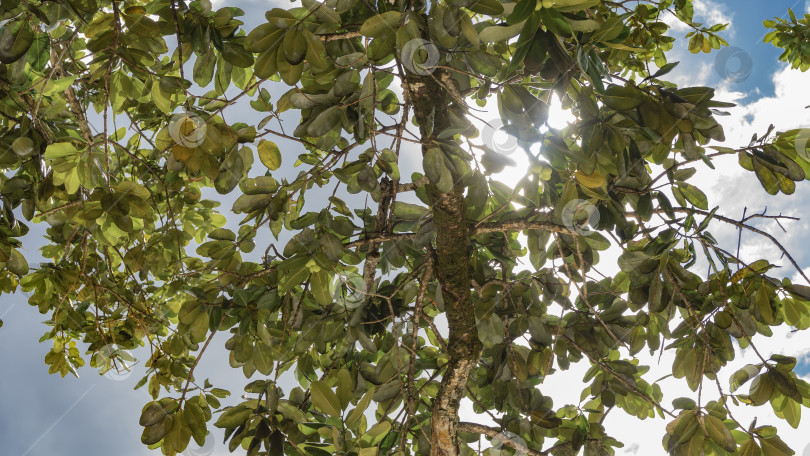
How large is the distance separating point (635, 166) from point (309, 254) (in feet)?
2.18

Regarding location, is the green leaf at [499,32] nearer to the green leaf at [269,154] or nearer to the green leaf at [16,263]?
the green leaf at [269,154]

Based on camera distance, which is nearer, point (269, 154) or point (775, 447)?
point (775, 447)

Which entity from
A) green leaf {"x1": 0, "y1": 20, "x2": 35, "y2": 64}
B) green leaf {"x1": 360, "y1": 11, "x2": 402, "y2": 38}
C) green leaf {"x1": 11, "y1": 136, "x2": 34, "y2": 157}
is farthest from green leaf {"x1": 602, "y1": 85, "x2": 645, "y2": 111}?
green leaf {"x1": 11, "y1": 136, "x2": 34, "y2": 157}

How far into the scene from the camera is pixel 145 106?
1735mm

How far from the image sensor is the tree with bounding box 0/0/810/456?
3.14ft

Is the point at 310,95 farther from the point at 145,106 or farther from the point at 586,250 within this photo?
the point at 145,106

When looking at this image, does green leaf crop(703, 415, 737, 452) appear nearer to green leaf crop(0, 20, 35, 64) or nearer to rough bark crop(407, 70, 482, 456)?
rough bark crop(407, 70, 482, 456)

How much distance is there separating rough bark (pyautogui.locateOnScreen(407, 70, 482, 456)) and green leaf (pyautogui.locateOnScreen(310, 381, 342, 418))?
34cm

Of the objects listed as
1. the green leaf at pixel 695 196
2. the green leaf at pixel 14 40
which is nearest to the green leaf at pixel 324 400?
the green leaf at pixel 14 40

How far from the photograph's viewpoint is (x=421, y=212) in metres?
1.41

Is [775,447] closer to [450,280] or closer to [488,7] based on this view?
[450,280]

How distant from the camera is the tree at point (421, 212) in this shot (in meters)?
0.96

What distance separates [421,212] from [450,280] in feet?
0.66

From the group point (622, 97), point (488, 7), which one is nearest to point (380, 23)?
point (488, 7)
